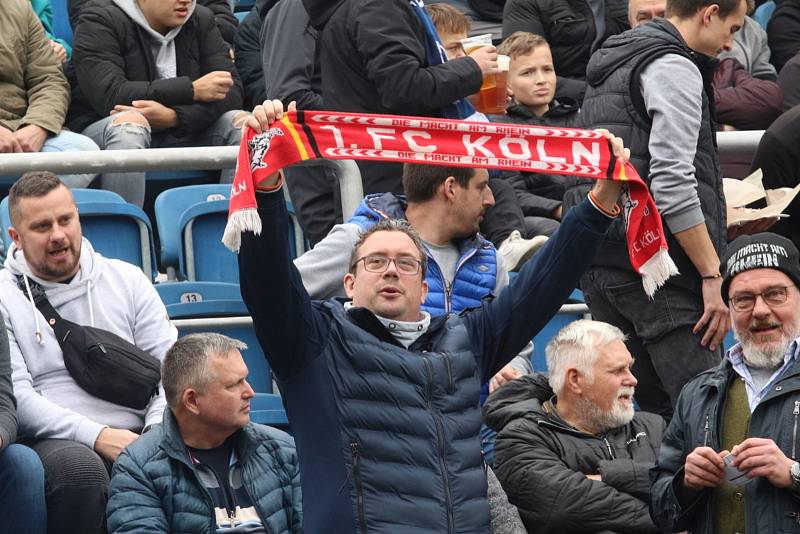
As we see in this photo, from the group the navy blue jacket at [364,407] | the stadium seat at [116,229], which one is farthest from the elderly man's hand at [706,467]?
the stadium seat at [116,229]

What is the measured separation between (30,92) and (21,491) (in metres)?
3.56

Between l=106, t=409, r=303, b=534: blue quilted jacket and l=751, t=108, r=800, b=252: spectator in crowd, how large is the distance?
2710 mm

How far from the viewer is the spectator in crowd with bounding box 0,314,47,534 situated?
5684 mm

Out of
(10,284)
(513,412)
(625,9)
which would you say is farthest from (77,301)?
(625,9)

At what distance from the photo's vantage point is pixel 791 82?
32.4ft

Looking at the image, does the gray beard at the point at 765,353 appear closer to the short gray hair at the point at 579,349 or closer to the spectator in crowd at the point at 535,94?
the short gray hair at the point at 579,349

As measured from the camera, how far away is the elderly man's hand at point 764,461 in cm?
513

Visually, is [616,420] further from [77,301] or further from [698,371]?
[77,301]

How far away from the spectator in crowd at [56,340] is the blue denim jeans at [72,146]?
184 centimetres

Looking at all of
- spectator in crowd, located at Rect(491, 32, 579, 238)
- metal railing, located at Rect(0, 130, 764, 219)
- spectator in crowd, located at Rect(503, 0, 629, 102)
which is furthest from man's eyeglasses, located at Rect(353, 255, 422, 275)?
spectator in crowd, located at Rect(503, 0, 629, 102)

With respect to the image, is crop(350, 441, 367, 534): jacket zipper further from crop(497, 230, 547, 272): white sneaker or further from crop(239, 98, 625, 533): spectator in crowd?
crop(497, 230, 547, 272): white sneaker

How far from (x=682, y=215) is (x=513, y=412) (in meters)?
0.99

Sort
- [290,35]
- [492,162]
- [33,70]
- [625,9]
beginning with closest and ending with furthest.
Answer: [492,162], [290,35], [33,70], [625,9]

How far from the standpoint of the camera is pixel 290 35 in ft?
26.1
